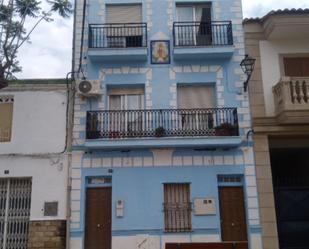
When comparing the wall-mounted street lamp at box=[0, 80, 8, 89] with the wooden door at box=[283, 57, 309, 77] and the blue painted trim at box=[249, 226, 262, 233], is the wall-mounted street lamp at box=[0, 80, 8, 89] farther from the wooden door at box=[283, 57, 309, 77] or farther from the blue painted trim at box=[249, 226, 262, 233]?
the wooden door at box=[283, 57, 309, 77]

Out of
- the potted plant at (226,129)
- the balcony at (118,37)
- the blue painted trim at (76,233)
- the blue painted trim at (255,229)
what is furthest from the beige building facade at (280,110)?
the blue painted trim at (76,233)

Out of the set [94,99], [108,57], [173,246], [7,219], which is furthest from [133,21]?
[173,246]

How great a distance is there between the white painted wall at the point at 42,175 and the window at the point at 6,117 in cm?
68

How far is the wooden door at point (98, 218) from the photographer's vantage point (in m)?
11.9

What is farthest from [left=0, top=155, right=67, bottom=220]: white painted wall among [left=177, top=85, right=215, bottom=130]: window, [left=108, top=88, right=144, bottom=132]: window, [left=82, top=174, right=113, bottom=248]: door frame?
[left=177, top=85, right=215, bottom=130]: window

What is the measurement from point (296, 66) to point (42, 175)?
831cm

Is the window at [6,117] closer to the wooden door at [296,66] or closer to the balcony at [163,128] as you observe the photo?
the balcony at [163,128]

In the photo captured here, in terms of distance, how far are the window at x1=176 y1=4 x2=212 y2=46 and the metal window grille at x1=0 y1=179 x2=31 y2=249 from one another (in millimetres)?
6437

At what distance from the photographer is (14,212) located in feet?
39.6

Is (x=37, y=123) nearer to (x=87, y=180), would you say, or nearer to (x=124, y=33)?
(x=87, y=180)

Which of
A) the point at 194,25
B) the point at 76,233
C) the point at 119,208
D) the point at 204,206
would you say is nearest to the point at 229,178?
the point at 204,206

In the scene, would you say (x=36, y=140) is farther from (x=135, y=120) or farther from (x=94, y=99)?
(x=135, y=120)

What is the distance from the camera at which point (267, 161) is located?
12289mm

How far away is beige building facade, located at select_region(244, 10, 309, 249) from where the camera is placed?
12.0 m
